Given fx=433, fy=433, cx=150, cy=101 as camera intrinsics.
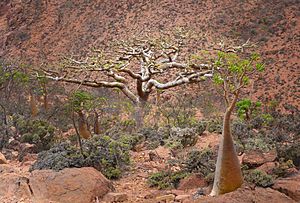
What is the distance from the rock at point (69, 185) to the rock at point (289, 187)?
2.20 meters

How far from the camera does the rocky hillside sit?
73.5 ft

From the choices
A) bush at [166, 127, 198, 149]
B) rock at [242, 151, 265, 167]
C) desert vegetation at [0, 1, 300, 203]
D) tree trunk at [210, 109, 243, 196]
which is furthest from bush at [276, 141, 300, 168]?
bush at [166, 127, 198, 149]

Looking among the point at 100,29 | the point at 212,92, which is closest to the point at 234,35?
the point at 212,92

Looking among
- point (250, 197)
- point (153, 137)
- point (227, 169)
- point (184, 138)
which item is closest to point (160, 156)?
point (184, 138)

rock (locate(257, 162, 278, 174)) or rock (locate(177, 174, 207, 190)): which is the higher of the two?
rock (locate(257, 162, 278, 174))

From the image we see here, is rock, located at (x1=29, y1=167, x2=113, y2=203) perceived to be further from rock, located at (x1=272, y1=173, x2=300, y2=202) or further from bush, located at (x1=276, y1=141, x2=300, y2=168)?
bush, located at (x1=276, y1=141, x2=300, y2=168)

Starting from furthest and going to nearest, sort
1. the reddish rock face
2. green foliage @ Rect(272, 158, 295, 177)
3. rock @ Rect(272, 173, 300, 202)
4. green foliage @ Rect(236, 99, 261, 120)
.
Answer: green foliage @ Rect(236, 99, 261, 120), green foliage @ Rect(272, 158, 295, 177), the reddish rock face, rock @ Rect(272, 173, 300, 202)

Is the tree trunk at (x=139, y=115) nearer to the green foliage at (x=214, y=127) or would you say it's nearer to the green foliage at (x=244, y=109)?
the green foliage at (x=214, y=127)

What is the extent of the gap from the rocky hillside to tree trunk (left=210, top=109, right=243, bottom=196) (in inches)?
579

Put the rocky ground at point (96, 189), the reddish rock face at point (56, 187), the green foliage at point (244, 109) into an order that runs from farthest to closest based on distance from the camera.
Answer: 1. the green foliage at point (244, 109)
2. the reddish rock face at point (56, 187)
3. the rocky ground at point (96, 189)

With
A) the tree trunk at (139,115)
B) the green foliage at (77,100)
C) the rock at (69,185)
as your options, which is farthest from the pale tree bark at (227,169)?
the tree trunk at (139,115)

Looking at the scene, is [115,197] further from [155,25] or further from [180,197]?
[155,25]

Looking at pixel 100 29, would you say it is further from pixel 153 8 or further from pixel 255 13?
pixel 255 13

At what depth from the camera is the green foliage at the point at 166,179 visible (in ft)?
20.0
